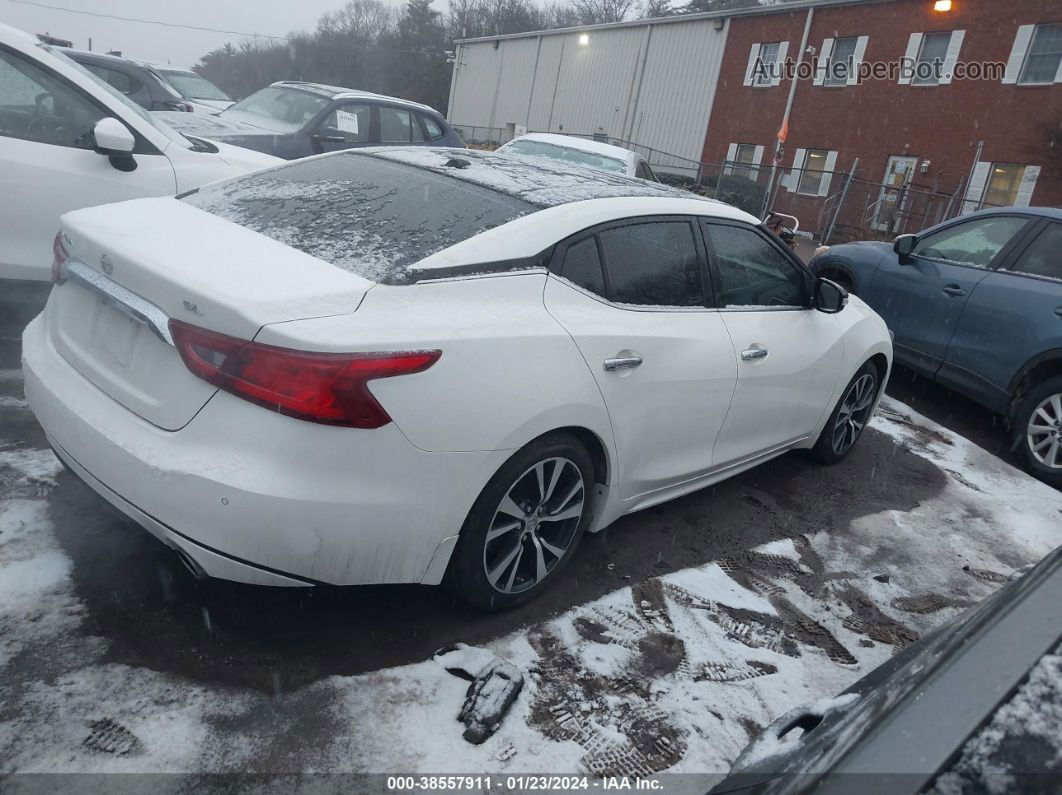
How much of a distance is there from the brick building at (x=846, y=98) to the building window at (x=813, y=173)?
0.04m

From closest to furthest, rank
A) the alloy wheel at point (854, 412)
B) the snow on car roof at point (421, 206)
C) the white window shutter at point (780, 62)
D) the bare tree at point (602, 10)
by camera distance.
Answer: the snow on car roof at point (421, 206), the alloy wheel at point (854, 412), the white window shutter at point (780, 62), the bare tree at point (602, 10)

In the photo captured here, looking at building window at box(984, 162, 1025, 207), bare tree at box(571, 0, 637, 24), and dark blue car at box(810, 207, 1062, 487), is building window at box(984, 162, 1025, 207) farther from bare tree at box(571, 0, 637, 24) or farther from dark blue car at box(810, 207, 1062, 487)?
bare tree at box(571, 0, 637, 24)

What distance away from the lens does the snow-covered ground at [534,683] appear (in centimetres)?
222

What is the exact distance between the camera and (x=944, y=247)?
6.75m

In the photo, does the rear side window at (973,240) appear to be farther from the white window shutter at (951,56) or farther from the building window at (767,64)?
the building window at (767,64)

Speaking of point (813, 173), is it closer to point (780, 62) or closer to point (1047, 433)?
point (780, 62)

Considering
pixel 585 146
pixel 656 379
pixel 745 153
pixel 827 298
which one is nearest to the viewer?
pixel 656 379

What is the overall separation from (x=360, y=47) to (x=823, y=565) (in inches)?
2874

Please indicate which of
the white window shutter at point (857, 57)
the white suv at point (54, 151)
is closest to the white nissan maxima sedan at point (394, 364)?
the white suv at point (54, 151)

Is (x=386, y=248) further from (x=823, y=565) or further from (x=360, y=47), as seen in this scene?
(x=360, y=47)

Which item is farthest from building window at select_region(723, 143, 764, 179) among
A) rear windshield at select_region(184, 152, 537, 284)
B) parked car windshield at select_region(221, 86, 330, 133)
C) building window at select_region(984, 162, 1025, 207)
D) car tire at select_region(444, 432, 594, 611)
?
car tire at select_region(444, 432, 594, 611)

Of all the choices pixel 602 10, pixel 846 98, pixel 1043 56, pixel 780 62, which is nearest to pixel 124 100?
pixel 1043 56

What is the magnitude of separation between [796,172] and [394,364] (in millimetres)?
26259

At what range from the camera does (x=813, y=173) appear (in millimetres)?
25984
